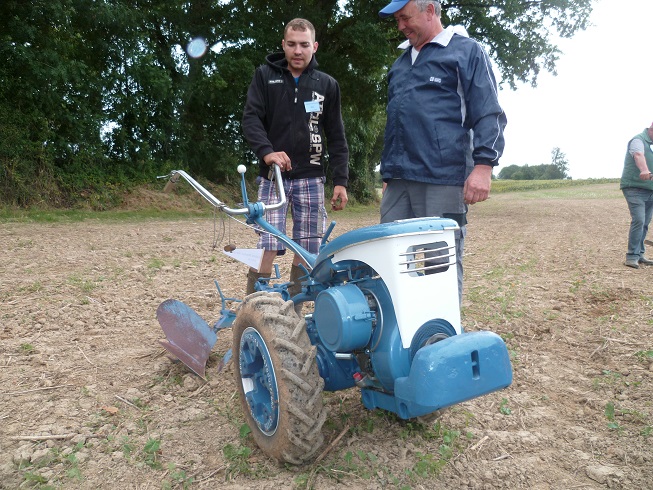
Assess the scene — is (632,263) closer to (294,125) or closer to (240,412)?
(294,125)

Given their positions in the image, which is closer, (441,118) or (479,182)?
(479,182)

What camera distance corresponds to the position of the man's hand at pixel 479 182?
2.70 metres

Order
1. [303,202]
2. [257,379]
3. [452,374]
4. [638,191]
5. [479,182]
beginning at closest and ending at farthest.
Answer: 1. [452,374]
2. [257,379]
3. [479,182]
4. [303,202]
5. [638,191]

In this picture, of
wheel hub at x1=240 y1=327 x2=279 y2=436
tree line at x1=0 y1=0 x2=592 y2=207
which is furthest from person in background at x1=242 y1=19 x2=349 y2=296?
tree line at x1=0 y1=0 x2=592 y2=207

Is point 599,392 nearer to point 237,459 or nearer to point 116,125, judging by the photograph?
point 237,459

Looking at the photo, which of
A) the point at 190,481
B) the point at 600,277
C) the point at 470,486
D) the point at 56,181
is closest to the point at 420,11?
the point at 470,486

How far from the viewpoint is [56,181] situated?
12.9 m

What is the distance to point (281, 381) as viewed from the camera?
7.19 feet

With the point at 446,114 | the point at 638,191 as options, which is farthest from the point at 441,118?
the point at 638,191

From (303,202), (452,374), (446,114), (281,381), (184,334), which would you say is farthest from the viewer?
(303,202)

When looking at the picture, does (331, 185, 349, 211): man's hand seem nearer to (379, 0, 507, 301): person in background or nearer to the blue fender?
(379, 0, 507, 301): person in background

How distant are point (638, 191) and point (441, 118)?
5607 mm

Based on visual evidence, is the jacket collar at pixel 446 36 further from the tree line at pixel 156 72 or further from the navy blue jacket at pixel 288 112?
the tree line at pixel 156 72

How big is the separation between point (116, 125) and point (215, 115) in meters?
3.53
